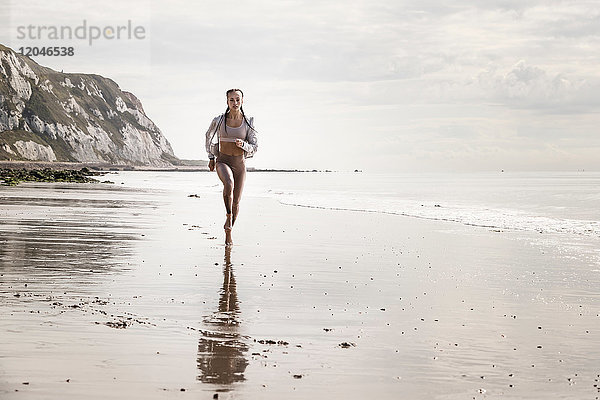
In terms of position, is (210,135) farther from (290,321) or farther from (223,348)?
(223,348)

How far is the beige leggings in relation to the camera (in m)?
16.5

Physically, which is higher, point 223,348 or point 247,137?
point 247,137

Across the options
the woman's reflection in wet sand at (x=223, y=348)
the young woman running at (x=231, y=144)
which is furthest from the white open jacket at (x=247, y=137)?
the woman's reflection in wet sand at (x=223, y=348)

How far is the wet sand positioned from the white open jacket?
7.08ft

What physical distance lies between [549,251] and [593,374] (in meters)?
10.7

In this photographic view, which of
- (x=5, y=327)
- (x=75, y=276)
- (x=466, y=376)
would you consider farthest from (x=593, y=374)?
(x=75, y=276)

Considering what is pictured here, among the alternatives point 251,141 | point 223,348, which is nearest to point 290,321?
point 223,348

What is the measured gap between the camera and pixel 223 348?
21.8 feet

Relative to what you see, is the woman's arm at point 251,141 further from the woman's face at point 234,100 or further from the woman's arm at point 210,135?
the woman's arm at point 210,135

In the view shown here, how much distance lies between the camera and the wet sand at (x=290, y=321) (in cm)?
567

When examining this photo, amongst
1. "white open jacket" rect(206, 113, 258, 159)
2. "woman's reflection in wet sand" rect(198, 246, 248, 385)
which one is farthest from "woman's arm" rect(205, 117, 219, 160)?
"woman's reflection in wet sand" rect(198, 246, 248, 385)

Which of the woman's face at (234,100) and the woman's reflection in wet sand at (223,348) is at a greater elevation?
the woman's face at (234,100)

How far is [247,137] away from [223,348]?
10.2 meters

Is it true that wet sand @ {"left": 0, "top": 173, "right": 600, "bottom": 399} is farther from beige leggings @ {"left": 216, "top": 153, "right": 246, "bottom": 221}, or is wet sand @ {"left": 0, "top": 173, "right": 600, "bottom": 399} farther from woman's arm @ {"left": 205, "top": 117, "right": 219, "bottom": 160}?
woman's arm @ {"left": 205, "top": 117, "right": 219, "bottom": 160}
